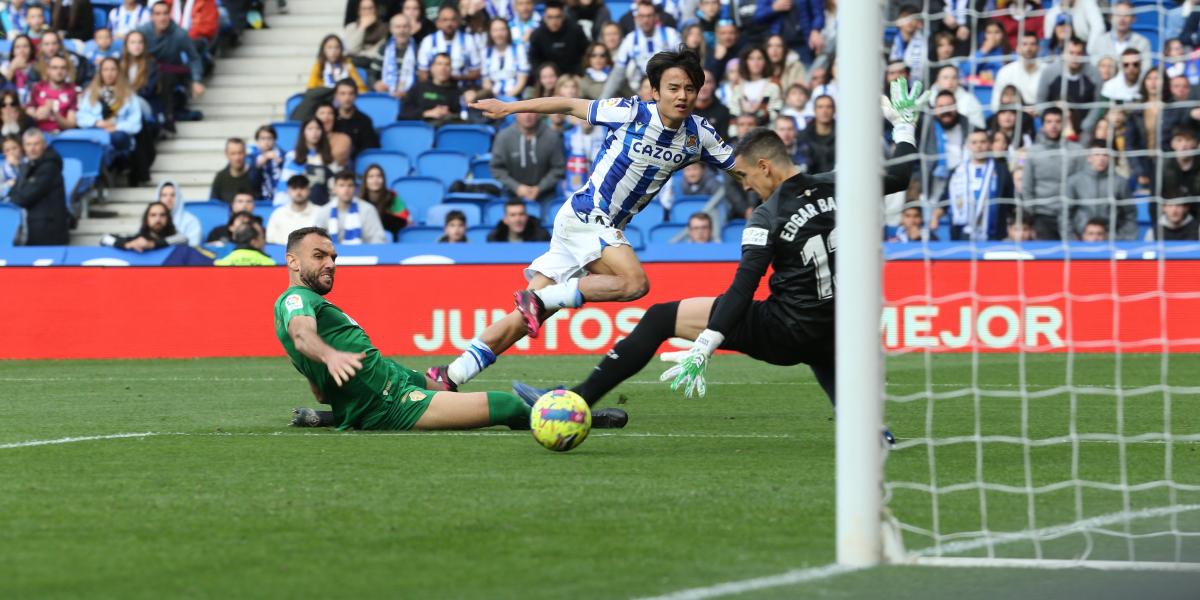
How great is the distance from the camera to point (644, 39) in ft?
62.1

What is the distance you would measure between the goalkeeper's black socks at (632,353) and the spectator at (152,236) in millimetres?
9197

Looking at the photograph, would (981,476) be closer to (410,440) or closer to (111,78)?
(410,440)

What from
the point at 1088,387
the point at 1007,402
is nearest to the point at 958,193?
the point at 1088,387

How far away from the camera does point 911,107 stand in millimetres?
8039

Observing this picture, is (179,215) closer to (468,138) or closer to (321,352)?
(468,138)

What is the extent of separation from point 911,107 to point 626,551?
366 cm

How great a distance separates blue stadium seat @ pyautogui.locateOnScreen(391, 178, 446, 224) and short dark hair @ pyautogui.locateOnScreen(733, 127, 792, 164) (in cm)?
1063

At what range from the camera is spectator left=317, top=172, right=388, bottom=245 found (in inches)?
678

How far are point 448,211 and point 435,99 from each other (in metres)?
2.38

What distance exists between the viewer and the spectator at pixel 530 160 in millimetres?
18016

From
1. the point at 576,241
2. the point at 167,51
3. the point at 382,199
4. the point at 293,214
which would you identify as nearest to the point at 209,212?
the point at 293,214

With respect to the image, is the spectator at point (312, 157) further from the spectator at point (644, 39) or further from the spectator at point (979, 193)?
the spectator at point (979, 193)

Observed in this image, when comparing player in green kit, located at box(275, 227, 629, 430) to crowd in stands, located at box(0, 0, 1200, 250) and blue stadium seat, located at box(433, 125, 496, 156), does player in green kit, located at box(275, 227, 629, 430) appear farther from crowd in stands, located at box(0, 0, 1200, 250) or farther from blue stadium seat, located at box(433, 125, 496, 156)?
blue stadium seat, located at box(433, 125, 496, 156)

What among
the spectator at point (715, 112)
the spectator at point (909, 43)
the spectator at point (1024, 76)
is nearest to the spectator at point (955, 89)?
the spectator at point (909, 43)
